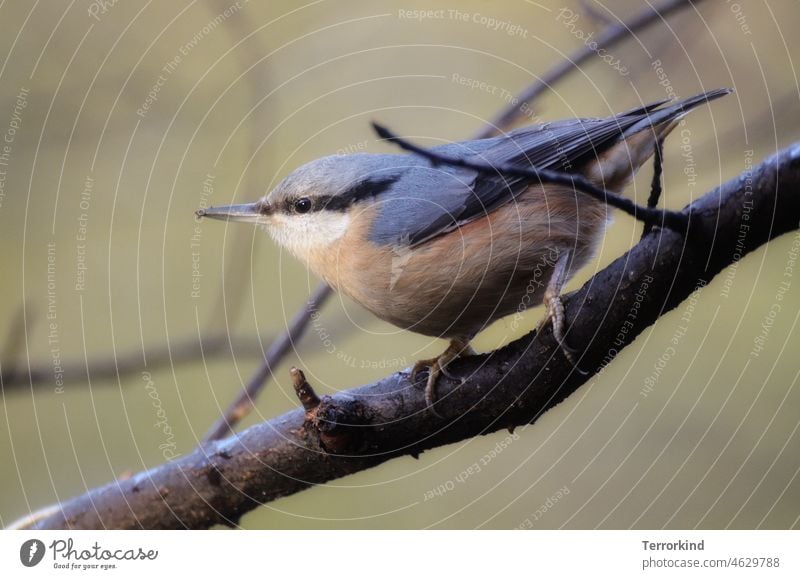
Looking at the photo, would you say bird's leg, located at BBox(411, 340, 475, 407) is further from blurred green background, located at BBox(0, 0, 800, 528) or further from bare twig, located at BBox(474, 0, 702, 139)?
bare twig, located at BBox(474, 0, 702, 139)

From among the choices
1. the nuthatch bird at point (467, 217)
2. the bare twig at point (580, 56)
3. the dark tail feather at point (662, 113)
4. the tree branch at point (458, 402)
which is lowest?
the tree branch at point (458, 402)

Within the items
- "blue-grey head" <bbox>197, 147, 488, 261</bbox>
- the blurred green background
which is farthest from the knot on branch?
"blue-grey head" <bbox>197, 147, 488, 261</bbox>

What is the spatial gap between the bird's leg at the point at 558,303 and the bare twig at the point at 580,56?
222 millimetres

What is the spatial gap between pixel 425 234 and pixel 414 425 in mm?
255

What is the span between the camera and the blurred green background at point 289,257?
99 centimetres

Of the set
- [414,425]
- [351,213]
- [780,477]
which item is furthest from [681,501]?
[351,213]

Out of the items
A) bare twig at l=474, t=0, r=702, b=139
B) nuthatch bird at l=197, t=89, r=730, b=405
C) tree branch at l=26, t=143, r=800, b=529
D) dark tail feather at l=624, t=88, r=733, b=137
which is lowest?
tree branch at l=26, t=143, r=800, b=529

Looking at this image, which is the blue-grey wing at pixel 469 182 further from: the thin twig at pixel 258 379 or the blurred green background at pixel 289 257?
Result: the thin twig at pixel 258 379

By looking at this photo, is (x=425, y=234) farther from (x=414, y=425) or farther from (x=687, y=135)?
(x=687, y=135)

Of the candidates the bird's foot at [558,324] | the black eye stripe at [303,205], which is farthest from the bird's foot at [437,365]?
the black eye stripe at [303,205]

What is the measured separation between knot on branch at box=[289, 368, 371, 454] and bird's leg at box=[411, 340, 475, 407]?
3.5 inches

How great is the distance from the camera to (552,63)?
1.00 meters

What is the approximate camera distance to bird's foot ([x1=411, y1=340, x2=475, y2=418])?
933mm

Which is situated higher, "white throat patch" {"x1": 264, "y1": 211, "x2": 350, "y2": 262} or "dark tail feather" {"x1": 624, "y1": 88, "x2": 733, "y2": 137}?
"dark tail feather" {"x1": 624, "y1": 88, "x2": 733, "y2": 137}
